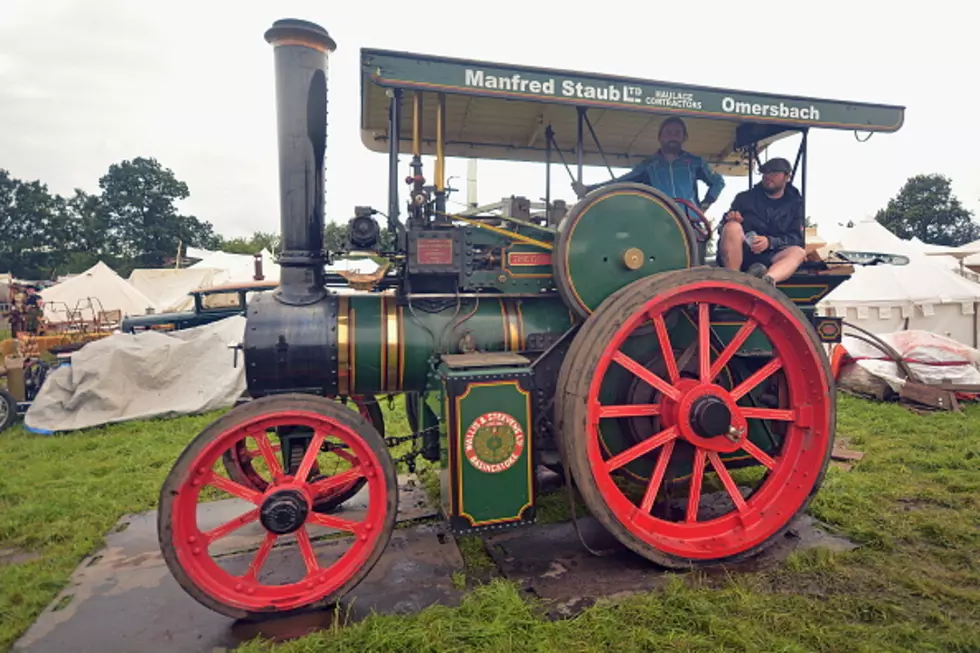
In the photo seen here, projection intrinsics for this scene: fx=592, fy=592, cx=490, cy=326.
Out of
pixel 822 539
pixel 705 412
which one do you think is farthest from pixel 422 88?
pixel 822 539

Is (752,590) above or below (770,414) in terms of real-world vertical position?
below

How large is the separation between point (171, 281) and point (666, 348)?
20.9m

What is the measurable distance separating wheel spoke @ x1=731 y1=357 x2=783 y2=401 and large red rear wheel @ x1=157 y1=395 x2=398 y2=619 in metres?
1.78

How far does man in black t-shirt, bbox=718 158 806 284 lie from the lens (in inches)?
138

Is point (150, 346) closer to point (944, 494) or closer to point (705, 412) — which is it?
point (705, 412)

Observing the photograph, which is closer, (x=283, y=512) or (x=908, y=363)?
(x=283, y=512)

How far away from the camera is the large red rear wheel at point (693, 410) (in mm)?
2709

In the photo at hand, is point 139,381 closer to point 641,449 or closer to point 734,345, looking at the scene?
point 641,449

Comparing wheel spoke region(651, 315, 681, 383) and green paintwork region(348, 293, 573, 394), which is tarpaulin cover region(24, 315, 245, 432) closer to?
green paintwork region(348, 293, 573, 394)

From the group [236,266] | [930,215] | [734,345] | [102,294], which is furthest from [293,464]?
[930,215]

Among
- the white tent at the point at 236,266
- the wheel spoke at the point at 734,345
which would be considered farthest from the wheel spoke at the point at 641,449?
the white tent at the point at 236,266

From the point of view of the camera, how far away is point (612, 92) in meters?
2.88

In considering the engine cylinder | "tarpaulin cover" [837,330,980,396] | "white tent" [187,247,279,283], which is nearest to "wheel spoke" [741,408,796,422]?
the engine cylinder

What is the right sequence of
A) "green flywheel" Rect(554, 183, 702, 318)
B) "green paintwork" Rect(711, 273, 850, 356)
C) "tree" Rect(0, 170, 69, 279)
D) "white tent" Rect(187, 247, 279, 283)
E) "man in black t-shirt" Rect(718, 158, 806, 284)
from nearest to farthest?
"green flywheel" Rect(554, 183, 702, 318) → "green paintwork" Rect(711, 273, 850, 356) → "man in black t-shirt" Rect(718, 158, 806, 284) → "white tent" Rect(187, 247, 279, 283) → "tree" Rect(0, 170, 69, 279)
